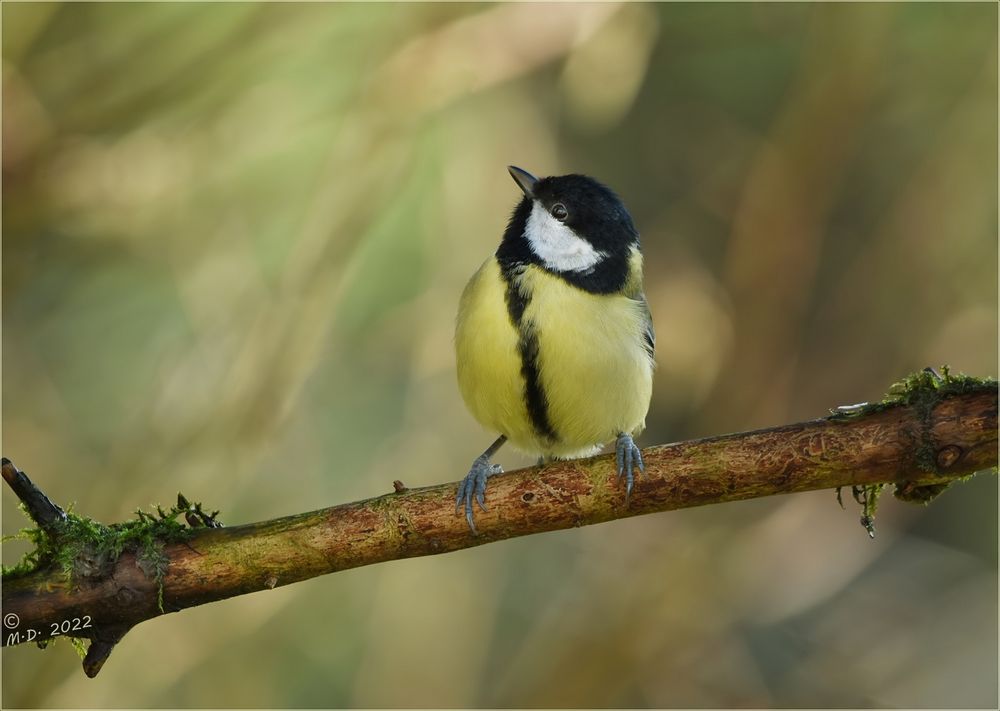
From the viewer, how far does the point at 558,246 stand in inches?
98.6

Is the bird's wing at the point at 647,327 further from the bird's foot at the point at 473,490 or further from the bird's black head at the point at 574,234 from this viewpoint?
the bird's foot at the point at 473,490

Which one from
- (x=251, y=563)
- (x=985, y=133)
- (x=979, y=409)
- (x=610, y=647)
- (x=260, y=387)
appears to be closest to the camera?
(x=979, y=409)

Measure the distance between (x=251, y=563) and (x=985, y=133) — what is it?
3744mm

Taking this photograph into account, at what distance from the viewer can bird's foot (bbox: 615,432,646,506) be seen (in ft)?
6.55

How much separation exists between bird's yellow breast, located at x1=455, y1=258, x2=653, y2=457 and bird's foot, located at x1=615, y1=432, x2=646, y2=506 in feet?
0.83

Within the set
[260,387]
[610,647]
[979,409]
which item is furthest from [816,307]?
[979,409]

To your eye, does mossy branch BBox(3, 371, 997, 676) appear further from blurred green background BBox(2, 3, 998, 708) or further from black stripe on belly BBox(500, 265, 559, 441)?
blurred green background BBox(2, 3, 998, 708)

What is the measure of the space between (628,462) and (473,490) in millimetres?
329

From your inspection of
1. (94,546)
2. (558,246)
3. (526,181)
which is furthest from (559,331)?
(94,546)

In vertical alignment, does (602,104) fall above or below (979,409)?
above

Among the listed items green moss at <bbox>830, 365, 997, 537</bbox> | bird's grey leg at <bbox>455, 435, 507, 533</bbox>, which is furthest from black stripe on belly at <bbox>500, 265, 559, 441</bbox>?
green moss at <bbox>830, 365, 997, 537</bbox>

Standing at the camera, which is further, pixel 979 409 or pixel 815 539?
pixel 815 539

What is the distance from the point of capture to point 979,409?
1814mm

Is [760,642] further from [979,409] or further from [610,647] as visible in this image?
[979,409]
